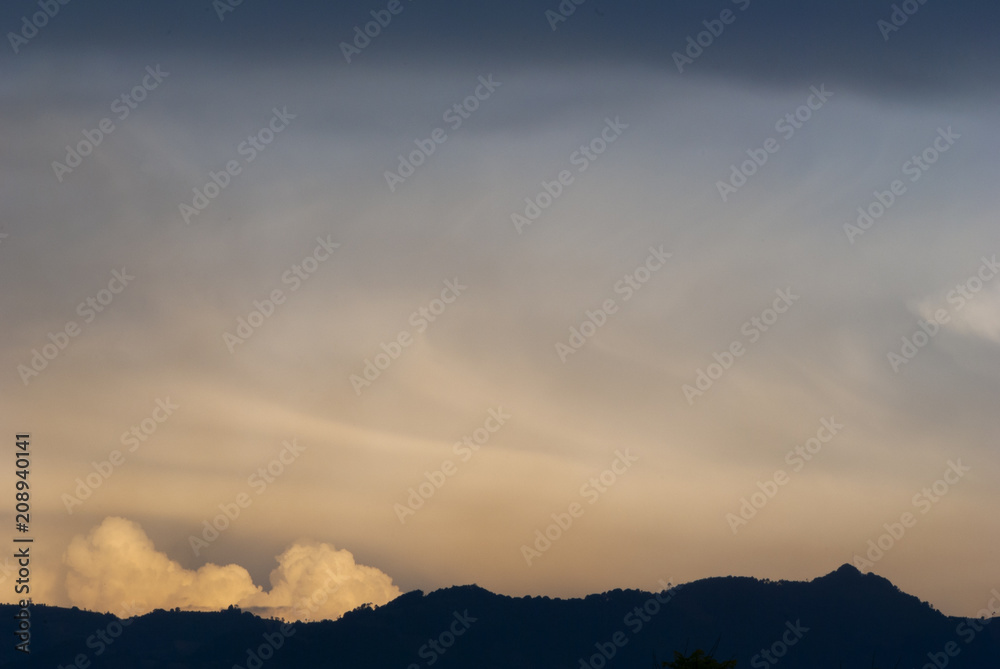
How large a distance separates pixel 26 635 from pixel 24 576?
14208 millimetres

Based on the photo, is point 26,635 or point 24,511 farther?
point 26,635

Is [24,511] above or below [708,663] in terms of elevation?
below

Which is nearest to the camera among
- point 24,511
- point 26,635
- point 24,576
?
point 24,511

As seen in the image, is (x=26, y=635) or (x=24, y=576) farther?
(x=26, y=635)

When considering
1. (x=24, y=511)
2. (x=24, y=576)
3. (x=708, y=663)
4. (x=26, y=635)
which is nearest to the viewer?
(x=708, y=663)

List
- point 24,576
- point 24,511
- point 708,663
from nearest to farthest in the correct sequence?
point 708,663
point 24,511
point 24,576

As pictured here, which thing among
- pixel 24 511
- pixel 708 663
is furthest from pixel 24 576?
pixel 708 663

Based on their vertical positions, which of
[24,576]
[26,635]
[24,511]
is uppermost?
[24,511]

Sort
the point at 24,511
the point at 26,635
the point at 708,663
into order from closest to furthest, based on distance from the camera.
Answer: the point at 708,663 → the point at 24,511 → the point at 26,635

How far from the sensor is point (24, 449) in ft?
310

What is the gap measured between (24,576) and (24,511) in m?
11.2

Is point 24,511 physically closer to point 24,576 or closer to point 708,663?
point 24,576

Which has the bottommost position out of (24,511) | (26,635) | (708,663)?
(26,635)

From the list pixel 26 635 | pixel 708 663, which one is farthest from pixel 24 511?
pixel 708 663
